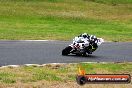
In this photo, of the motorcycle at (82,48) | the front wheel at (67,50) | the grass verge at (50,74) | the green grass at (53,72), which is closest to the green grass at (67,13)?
the front wheel at (67,50)

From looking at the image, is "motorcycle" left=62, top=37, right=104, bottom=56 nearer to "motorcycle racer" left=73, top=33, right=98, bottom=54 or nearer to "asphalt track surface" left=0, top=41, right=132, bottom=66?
"motorcycle racer" left=73, top=33, right=98, bottom=54

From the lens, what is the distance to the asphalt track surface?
16109mm

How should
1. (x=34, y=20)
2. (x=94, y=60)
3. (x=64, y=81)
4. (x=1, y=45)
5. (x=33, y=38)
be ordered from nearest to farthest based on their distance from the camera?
(x=64, y=81) → (x=94, y=60) → (x=1, y=45) → (x=33, y=38) → (x=34, y=20)

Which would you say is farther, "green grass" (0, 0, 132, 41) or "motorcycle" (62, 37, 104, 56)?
"green grass" (0, 0, 132, 41)

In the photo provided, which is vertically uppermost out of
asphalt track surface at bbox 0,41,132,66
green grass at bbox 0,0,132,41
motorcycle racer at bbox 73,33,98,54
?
motorcycle racer at bbox 73,33,98,54

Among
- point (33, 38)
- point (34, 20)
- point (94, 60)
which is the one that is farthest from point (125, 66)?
point (34, 20)

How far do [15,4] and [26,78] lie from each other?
4060cm

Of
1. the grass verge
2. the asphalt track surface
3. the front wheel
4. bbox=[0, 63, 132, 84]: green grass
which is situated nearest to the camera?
the grass verge

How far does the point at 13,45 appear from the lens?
21094 millimetres

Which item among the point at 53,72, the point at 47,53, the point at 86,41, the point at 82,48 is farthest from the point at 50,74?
the point at 47,53

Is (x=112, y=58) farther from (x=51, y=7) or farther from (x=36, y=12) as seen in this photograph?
(x=51, y=7)

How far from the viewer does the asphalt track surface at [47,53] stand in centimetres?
1611

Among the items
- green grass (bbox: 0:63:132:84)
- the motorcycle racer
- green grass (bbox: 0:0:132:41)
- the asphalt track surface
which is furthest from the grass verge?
green grass (bbox: 0:0:132:41)

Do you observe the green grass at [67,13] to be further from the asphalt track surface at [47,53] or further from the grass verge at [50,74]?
the grass verge at [50,74]
